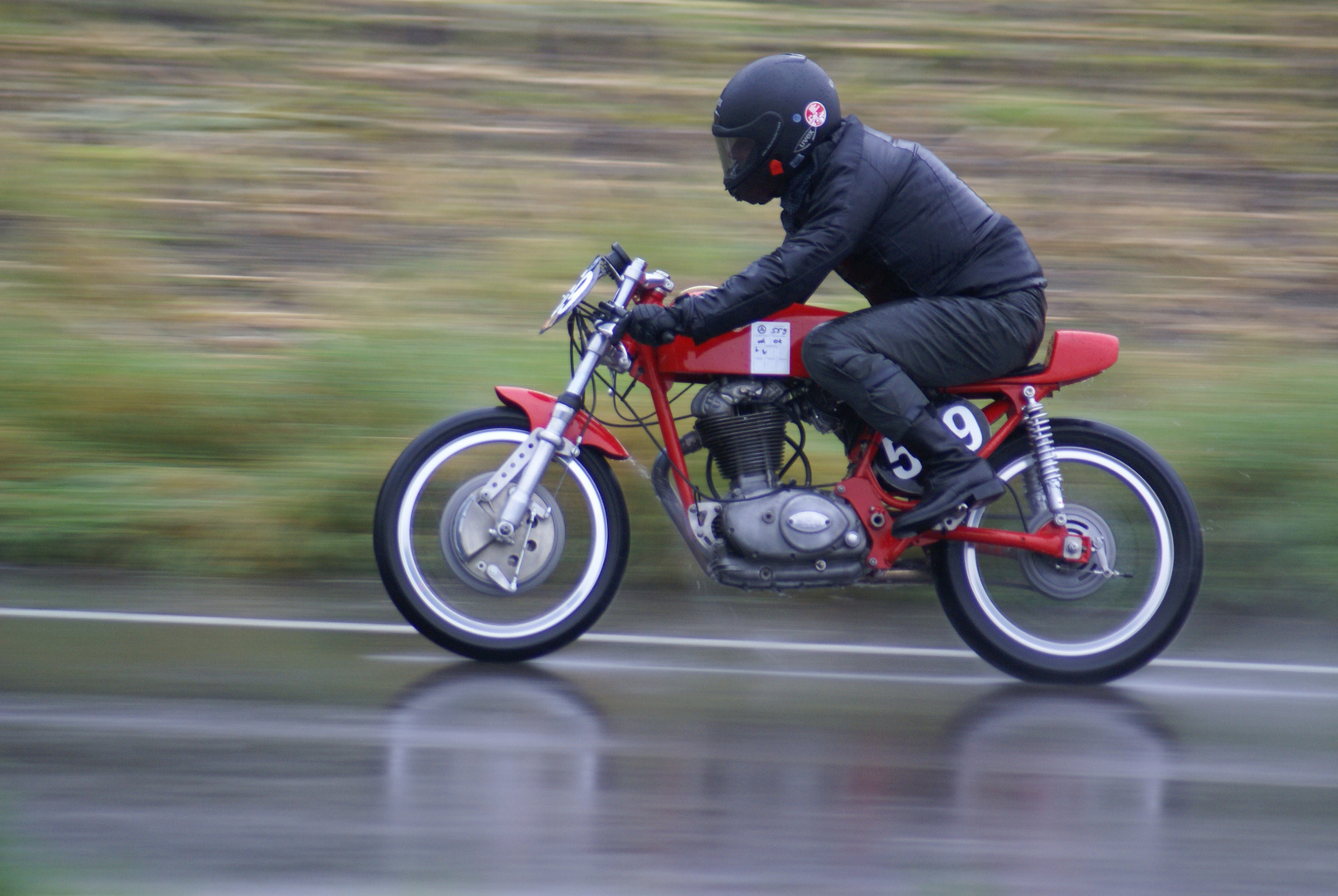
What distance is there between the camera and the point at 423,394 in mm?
6816

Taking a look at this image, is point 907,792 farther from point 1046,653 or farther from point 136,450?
point 136,450

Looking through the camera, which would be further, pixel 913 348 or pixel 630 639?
pixel 630 639

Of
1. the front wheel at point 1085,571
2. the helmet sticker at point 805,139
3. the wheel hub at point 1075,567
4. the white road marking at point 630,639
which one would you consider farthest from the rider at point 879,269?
the white road marking at point 630,639

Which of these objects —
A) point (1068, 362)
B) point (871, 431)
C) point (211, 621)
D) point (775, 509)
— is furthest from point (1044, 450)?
point (211, 621)

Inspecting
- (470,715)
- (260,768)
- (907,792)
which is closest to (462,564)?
(470,715)

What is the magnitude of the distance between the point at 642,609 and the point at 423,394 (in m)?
1.78

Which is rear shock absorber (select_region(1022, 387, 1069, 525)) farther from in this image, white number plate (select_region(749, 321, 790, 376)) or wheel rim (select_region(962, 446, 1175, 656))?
white number plate (select_region(749, 321, 790, 376))

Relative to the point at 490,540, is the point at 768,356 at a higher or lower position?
higher

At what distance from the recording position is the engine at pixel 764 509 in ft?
15.9

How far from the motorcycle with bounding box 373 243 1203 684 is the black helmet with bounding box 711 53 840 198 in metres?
0.49

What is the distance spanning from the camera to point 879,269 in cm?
495

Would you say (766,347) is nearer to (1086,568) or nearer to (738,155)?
(738,155)

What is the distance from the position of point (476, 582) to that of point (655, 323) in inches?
42.3

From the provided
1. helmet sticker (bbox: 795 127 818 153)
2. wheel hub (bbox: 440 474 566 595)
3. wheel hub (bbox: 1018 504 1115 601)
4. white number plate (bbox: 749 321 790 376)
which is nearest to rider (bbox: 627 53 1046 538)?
helmet sticker (bbox: 795 127 818 153)
